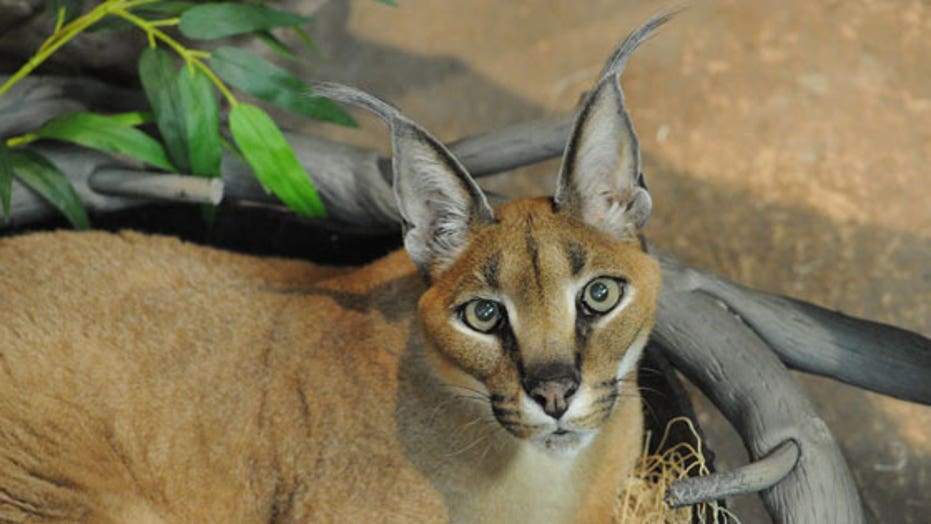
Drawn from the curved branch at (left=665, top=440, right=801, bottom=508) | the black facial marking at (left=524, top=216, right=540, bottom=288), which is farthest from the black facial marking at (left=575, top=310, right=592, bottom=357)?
the curved branch at (left=665, top=440, right=801, bottom=508)

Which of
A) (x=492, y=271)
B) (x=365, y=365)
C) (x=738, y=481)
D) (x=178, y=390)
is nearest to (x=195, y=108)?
(x=178, y=390)

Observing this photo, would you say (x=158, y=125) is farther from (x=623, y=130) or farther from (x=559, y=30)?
(x=559, y=30)

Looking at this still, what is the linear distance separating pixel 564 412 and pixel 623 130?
66cm

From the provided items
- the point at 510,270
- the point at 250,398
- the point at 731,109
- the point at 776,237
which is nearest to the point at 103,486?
the point at 250,398

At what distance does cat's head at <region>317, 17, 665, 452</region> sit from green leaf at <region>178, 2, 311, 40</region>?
3.45 feet

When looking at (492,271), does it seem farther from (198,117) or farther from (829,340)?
(198,117)

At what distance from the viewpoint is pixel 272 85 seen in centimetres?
362

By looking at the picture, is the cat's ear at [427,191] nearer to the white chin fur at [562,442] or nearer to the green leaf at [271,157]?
the white chin fur at [562,442]

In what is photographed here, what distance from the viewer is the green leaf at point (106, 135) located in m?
3.66

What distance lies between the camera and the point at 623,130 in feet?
8.77

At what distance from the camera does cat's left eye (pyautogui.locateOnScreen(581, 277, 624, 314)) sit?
2615 millimetres

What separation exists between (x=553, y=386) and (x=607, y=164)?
0.57 metres

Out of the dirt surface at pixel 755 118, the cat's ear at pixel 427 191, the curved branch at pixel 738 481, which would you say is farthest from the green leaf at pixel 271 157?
the dirt surface at pixel 755 118

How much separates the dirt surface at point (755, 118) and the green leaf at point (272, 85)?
1.79 meters
